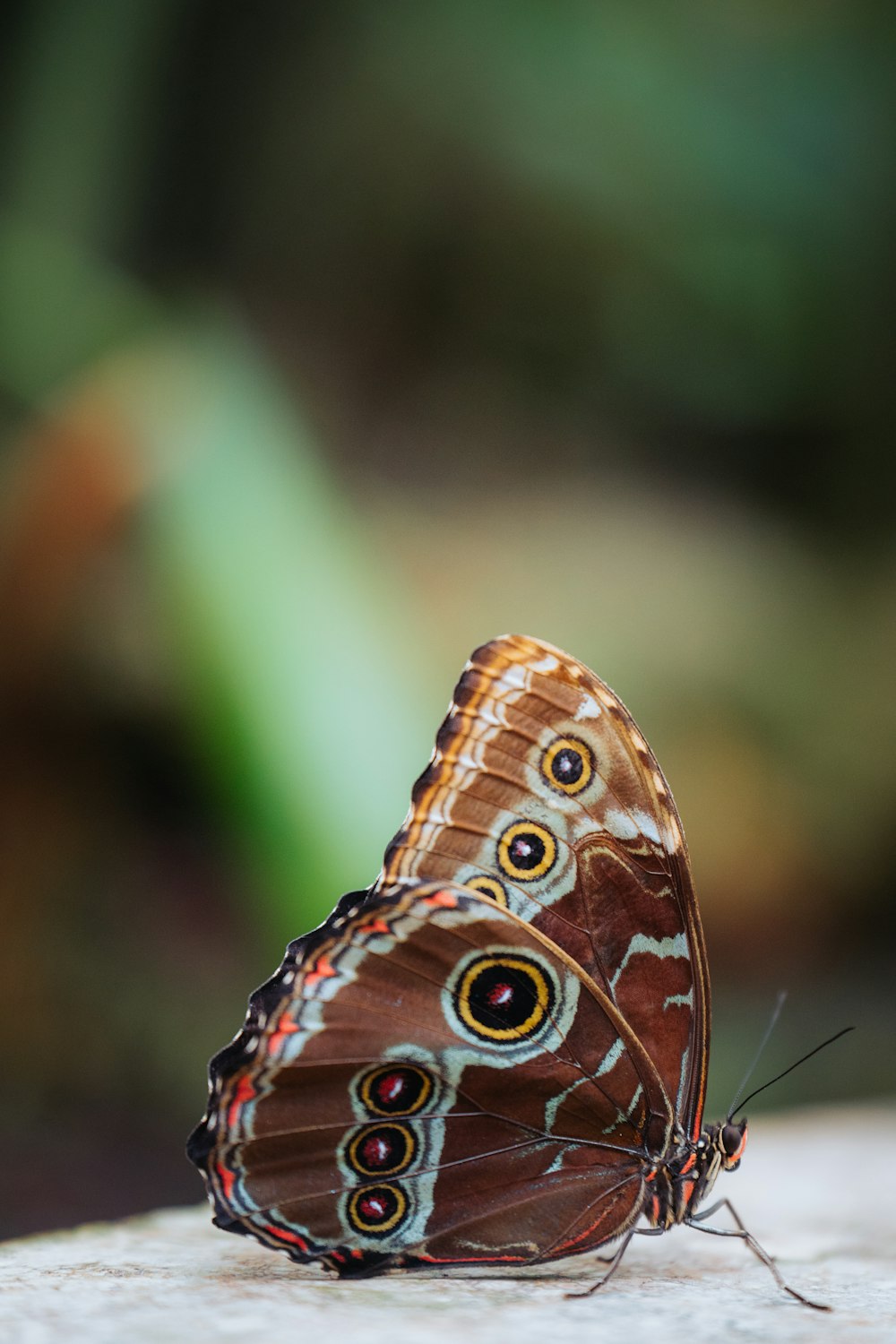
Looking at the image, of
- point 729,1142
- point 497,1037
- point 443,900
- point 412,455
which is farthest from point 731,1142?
point 412,455

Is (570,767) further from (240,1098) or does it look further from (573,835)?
(240,1098)

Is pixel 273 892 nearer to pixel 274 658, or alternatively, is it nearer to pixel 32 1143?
pixel 274 658

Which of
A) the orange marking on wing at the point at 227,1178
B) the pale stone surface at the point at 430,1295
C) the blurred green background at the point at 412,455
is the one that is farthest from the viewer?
the blurred green background at the point at 412,455

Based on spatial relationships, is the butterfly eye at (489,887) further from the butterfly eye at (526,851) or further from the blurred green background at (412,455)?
the blurred green background at (412,455)

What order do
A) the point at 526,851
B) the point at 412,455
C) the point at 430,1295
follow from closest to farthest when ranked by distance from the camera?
the point at 430,1295 → the point at 526,851 → the point at 412,455

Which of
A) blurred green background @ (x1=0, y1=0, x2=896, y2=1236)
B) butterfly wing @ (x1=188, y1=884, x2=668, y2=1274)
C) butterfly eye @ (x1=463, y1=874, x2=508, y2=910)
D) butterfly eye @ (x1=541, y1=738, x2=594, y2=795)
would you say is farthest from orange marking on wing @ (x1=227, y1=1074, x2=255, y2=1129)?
blurred green background @ (x1=0, y1=0, x2=896, y2=1236)

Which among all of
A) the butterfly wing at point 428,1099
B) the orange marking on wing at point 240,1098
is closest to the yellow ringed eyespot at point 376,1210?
the butterfly wing at point 428,1099

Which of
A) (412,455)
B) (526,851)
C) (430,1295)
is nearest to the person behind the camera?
(430,1295)
